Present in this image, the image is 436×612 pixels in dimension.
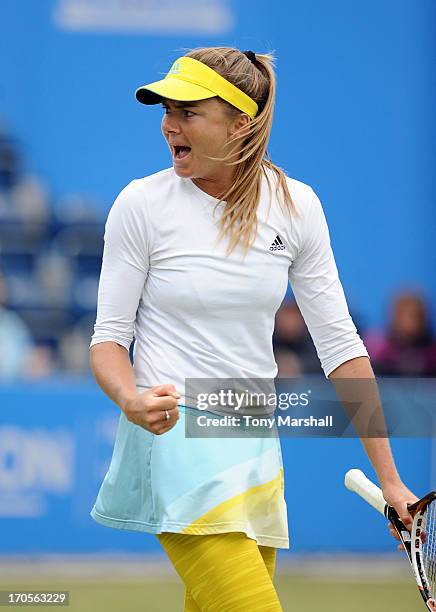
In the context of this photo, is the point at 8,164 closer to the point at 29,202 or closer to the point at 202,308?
the point at 29,202

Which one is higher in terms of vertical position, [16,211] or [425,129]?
[425,129]

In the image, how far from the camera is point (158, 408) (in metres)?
2.78

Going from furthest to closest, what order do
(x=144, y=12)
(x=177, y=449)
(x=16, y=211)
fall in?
1. (x=144, y=12)
2. (x=16, y=211)
3. (x=177, y=449)

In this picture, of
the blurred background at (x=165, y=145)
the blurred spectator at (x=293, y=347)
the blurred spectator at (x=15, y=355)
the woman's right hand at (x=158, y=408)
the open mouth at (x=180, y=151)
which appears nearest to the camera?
the woman's right hand at (x=158, y=408)

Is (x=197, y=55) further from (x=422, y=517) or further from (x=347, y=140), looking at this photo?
(x=347, y=140)

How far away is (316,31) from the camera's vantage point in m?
10.6

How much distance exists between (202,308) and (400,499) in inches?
27.0

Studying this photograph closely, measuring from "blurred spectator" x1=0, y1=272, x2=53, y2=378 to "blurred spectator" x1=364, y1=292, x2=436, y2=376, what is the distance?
78.5 inches

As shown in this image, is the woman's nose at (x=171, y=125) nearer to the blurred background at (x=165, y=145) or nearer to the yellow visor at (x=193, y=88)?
the yellow visor at (x=193, y=88)

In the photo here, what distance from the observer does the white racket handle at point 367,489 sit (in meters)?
3.30

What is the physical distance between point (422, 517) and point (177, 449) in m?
0.61

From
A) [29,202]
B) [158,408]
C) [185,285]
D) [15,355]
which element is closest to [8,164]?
[29,202]

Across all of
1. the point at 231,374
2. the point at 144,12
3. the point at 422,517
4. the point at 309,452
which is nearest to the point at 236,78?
the point at 231,374

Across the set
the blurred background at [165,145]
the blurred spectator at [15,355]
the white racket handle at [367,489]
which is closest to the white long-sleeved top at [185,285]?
the white racket handle at [367,489]
